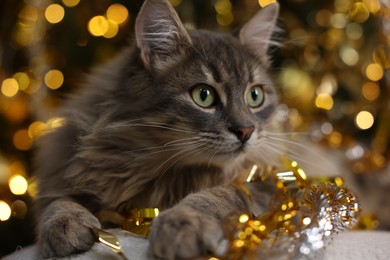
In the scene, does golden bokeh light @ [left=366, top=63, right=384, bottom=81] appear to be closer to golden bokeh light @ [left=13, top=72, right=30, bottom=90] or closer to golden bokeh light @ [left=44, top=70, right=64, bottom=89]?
golden bokeh light @ [left=44, top=70, right=64, bottom=89]

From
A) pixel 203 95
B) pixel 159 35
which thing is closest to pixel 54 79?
pixel 159 35

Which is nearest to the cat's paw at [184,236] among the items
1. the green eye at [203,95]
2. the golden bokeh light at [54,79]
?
the green eye at [203,95]

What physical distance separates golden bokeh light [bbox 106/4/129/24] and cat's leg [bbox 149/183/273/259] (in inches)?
38.4

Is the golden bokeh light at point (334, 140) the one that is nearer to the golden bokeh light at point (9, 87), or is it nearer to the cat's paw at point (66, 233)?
the cat's paw at point (66, 233)

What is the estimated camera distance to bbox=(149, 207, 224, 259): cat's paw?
2.50 feet

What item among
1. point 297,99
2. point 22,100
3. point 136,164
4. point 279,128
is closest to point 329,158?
point 297,99

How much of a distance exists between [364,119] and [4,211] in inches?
59.1

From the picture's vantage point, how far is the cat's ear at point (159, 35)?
1.11 metres

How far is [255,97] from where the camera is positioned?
121 cm

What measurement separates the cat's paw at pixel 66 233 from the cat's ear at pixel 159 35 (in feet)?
1.32

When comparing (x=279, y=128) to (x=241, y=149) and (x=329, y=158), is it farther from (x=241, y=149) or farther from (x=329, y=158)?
(x=329, y=158)

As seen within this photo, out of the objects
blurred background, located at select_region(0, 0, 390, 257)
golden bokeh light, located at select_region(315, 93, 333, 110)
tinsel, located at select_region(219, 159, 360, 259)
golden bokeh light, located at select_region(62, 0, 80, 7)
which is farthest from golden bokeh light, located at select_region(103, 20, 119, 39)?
tinsel, located at select_region(219, 159, 360, 259)

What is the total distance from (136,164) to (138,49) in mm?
288

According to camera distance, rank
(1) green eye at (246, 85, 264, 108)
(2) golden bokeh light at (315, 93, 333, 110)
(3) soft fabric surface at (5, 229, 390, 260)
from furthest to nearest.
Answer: (2) golden bokeh light at (315, 93, 333, 110), (1) green eye at (246, 85, 264, 108), (3) soft fabric surface at (5, 229, 390, 260)
